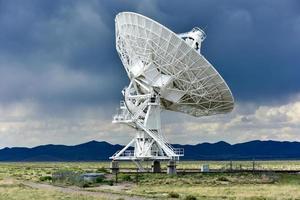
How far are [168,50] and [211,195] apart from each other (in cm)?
1976

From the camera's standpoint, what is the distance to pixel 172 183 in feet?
156

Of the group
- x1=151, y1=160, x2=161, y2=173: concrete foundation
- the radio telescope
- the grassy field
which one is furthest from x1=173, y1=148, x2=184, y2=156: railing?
the grassy field

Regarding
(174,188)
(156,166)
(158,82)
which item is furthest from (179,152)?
(174,188)

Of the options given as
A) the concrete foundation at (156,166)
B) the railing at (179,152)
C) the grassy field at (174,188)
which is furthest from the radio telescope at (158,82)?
the grassy field at (174,188)

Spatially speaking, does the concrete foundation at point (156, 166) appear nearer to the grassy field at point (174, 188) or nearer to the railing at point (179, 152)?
the railing at point (179, 152)

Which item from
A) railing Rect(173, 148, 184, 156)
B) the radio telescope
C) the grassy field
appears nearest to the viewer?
the grassy field

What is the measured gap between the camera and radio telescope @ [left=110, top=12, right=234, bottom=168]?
173 feet

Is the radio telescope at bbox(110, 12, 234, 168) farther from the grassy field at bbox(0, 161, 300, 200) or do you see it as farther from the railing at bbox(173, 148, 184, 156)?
the grassy field at bbox(0, 161, 300, 200)

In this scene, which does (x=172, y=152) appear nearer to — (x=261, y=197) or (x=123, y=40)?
(x=123, y=40)

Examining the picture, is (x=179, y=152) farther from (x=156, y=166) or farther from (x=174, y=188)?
(x=174, y=188)

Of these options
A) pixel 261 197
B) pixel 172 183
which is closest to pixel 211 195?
pixel 261 197

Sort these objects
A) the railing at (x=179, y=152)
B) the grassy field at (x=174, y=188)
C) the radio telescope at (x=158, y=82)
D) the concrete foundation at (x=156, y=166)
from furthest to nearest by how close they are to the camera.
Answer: the concrete foundation at (x=156, y=166) < the railing at (x=179, y=152) < the radio telescope at (x=158, y=82) < the grassy field at (x=174, y=188)

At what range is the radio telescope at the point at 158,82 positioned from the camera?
52.6 m

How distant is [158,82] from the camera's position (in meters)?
57.1
